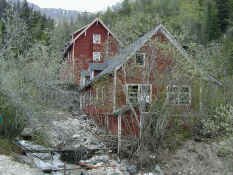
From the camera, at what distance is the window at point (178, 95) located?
18.0 meters

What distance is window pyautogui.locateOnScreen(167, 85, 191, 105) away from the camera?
→ 1797 centimetres

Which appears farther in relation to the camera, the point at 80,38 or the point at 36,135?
the point at 80,38

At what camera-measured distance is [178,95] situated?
18.0 metres

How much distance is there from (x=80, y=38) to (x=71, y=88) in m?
8.00

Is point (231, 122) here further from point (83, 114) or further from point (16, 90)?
point (83, 114)

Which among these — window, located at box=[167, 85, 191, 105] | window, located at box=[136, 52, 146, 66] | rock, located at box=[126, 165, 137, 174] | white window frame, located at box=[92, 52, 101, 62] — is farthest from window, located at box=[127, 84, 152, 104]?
white window frame, located at box=[92, 52, 101, 62]

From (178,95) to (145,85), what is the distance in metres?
1.73

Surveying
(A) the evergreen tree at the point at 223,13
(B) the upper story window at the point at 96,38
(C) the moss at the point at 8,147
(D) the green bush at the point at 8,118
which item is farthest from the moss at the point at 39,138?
(A) the evergreen tree at the point at 223,13

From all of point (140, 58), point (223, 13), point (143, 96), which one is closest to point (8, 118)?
point (143, 96)

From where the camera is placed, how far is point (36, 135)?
64.2ft

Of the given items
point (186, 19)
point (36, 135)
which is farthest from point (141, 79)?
point (186, 19)

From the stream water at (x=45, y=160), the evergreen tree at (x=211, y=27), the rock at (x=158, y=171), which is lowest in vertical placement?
the rock at (x=158, y=171)

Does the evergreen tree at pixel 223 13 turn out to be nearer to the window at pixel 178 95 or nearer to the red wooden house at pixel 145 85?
the red wooden house at pixel 145 85

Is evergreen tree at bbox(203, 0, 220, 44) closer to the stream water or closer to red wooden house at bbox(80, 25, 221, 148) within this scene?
red wooden house at bbox(80, 25, 221, 148)
